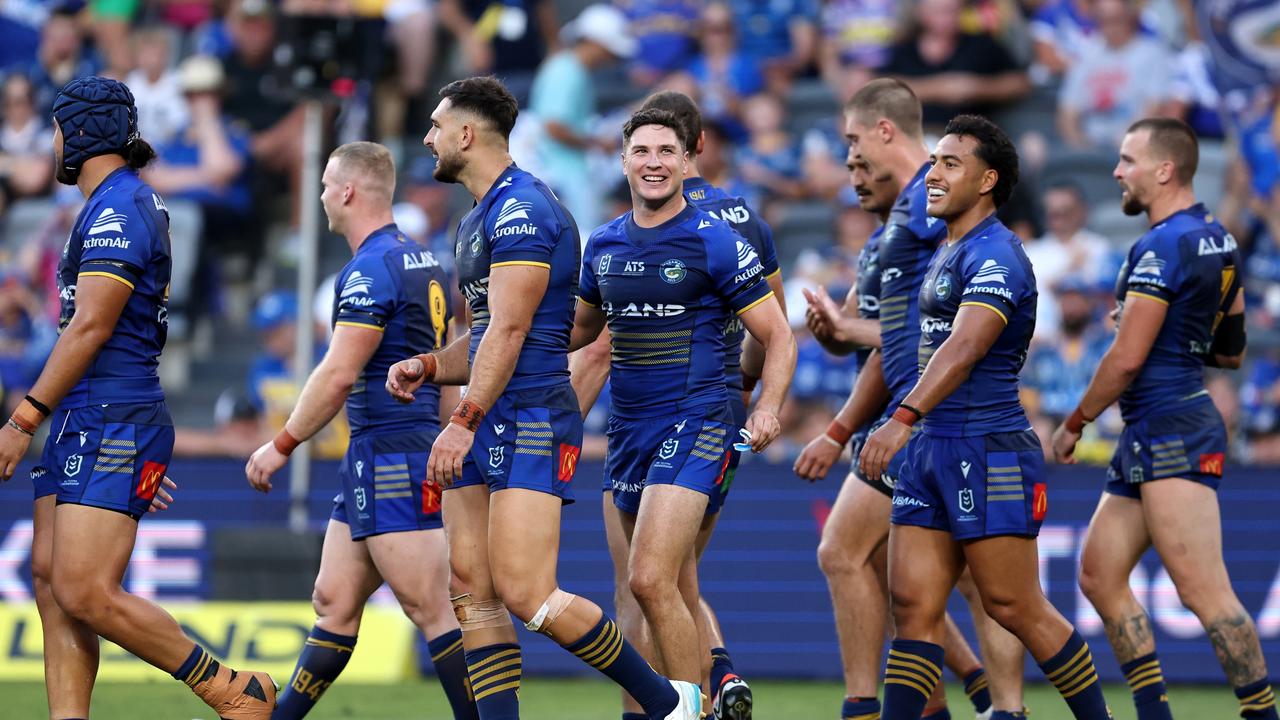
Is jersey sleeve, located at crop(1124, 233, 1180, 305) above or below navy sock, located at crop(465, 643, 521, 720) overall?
above

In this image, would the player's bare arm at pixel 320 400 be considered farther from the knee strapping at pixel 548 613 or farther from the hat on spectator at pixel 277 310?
the hat on spectator at pixel 277 310

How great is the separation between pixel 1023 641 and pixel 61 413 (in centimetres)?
423

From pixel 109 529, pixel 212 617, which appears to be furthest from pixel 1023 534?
pixel 212 617

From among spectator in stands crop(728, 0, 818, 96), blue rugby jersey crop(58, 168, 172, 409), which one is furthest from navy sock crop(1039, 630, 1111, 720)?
spectator in stands crop(728, 0, 818, 96)

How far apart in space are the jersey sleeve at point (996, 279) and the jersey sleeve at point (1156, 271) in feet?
3.88

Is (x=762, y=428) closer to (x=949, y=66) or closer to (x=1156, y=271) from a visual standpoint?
(x=1156, y=271)

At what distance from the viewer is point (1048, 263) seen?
559 inches

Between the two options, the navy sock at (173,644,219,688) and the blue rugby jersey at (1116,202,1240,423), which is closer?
the navy sock at (173,644,219,688)

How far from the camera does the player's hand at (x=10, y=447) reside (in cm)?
702

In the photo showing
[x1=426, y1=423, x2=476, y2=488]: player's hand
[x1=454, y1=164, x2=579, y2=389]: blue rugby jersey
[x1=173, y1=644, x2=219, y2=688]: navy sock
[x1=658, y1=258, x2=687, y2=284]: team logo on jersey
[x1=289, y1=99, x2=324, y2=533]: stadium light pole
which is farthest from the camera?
[x1=289, y1=99, x2=324, y2=533]: stadium light pole

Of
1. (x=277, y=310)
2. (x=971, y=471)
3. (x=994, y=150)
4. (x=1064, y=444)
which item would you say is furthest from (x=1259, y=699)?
(x=277, y=310)

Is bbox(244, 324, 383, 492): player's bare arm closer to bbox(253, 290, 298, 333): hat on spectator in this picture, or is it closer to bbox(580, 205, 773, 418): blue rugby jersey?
bbox(580, 205, 773, 418): blue rugby jersey

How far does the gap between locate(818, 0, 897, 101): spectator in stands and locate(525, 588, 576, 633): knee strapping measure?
9.70 meters

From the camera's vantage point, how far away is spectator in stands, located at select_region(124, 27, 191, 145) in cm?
1744
